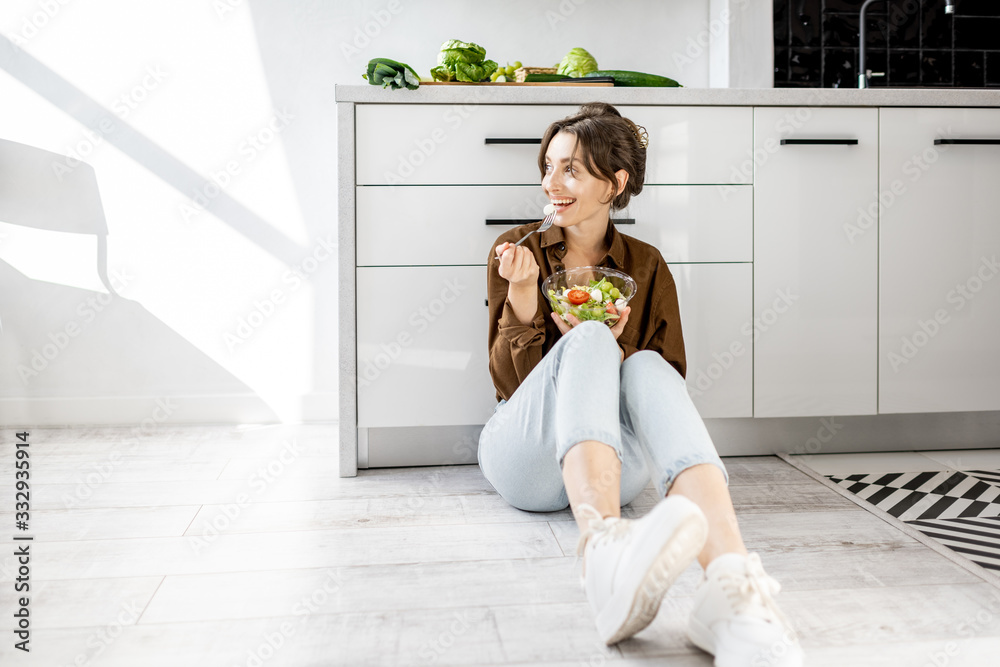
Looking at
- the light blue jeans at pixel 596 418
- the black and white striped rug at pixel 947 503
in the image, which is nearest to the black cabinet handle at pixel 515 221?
the light blue jeans at pixel 596 418

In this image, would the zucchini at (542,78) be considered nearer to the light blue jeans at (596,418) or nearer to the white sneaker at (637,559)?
the light blue jeans at (596,418)

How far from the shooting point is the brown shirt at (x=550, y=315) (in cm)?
151

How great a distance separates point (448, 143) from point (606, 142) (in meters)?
0.53

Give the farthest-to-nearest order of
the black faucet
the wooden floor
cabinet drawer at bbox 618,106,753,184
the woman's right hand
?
the black faucet → cabinet drawer at bbox 618,106,753,184 → the woman's right hand → the wooden floor

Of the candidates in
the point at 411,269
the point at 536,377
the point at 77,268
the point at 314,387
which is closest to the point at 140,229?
the point at 77,268

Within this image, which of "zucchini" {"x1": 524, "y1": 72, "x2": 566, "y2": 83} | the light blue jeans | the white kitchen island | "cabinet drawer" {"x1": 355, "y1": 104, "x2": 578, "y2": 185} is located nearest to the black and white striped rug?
the white kitchen island

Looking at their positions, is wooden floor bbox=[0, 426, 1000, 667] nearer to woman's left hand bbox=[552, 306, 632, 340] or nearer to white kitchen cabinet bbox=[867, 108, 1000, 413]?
woman's left hand bbox=[552, 306, 632, 340]

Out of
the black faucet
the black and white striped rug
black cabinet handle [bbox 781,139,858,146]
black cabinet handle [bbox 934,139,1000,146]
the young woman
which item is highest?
the black faucet

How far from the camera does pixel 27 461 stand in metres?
2.03

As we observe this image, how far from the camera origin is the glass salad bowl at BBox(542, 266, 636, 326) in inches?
56.2

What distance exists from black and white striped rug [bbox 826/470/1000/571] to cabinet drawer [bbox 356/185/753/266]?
65 cm

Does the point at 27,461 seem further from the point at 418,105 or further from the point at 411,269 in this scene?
the point at 418,105

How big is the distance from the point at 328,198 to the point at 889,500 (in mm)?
1852

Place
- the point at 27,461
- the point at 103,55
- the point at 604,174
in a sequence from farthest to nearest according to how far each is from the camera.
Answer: the point at 103,55, the point at 27,461, the point at 604,174
